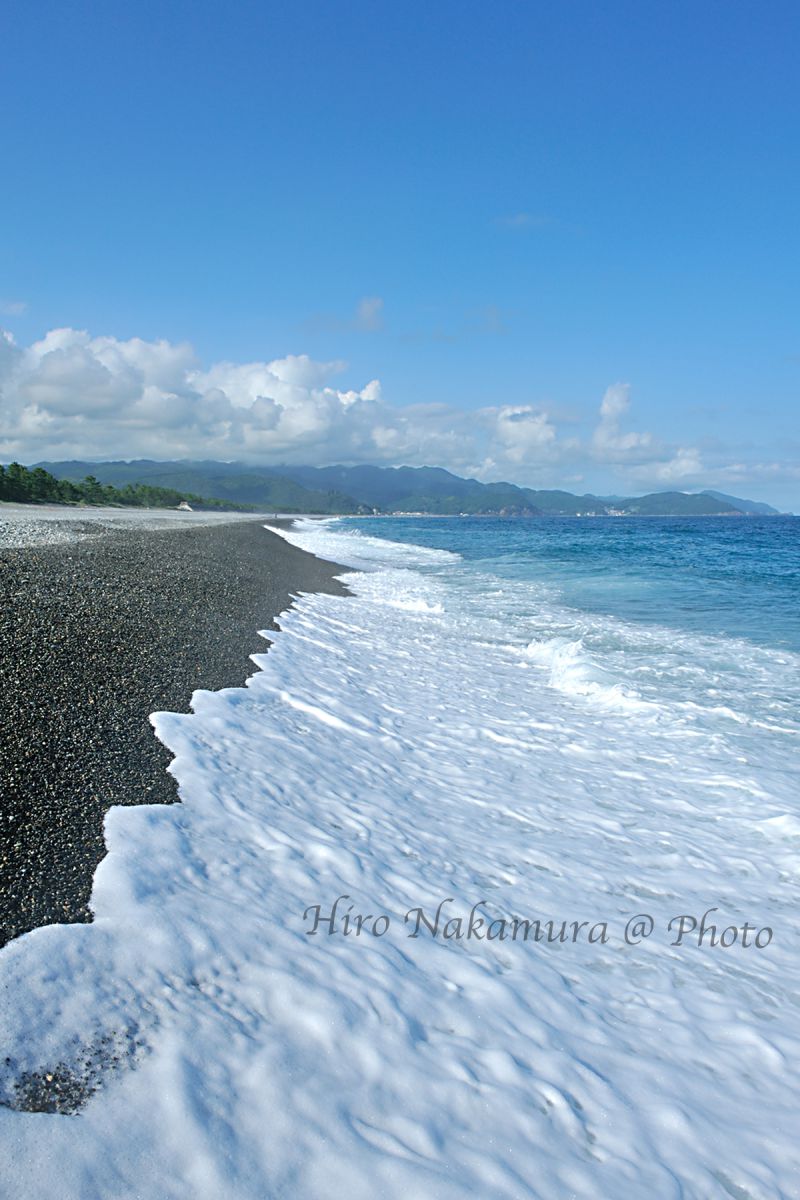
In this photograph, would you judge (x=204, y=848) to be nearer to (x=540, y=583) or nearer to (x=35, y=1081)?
(x=35, y=1081)

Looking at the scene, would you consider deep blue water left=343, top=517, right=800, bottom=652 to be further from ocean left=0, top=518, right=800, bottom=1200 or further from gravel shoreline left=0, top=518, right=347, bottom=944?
gravel shoreline left=0, top=518, right=347, bottom=944

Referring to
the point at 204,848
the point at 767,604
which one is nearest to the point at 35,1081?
the point at 204,848

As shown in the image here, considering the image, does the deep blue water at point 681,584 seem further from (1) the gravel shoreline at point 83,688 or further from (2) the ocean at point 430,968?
(1) the gravel shoreline at point 83,688

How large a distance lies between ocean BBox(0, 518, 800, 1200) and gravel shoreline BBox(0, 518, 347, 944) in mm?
288

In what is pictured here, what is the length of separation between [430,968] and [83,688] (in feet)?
16.1

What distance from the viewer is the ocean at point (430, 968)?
9.12 ft

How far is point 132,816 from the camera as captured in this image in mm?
4855

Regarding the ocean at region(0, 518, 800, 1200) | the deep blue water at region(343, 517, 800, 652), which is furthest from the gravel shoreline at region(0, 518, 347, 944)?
the deep blue water at region(343, 517, 800, 652)

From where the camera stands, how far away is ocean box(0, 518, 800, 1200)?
278 centimetres

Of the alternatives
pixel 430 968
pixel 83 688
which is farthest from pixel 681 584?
pixel 430 968

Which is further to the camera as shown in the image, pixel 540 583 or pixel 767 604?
pixel 540 583

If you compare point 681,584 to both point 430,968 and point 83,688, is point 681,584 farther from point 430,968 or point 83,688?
point 430,968

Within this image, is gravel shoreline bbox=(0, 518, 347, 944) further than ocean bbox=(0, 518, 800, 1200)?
Yes

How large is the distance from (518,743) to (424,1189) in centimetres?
612
